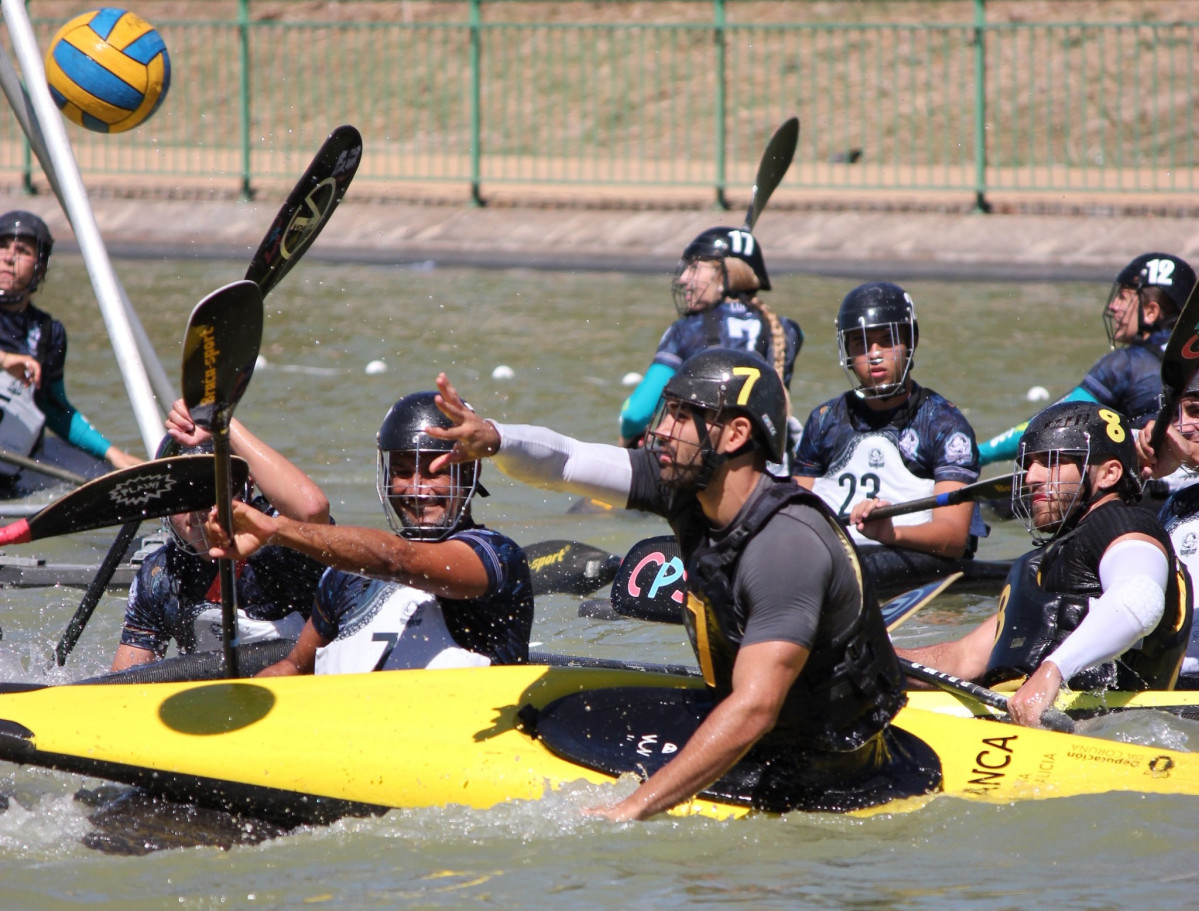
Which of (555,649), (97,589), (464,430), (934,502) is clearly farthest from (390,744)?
(934,502)

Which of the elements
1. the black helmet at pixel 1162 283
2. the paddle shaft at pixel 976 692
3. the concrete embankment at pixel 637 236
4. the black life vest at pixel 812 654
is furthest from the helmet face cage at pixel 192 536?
the concrete embankment at pixel 637 236

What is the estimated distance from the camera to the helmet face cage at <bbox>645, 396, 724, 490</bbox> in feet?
11.8

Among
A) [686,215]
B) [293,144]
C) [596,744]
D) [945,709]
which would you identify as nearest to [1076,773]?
[945,709]

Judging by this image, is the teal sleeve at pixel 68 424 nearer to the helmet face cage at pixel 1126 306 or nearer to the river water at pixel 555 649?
the river water at pixel 555 649

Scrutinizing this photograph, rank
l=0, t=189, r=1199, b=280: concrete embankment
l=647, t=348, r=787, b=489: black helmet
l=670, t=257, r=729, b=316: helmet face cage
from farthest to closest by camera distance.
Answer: l=0, t=189, r=1199, b=280: concrete embankment, l=670, t=257, r=729, b=316: helmet face cage, l=647, t=348, r=787, b=489: black helmet

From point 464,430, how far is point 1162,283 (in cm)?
455

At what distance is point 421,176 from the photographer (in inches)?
701

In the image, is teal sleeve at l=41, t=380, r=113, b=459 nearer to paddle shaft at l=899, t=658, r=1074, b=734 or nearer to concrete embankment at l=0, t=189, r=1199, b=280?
paddle shaft at l=899, t=658, r=1074, b=734

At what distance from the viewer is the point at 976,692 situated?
4.46 m

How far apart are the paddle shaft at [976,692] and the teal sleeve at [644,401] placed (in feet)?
10.2

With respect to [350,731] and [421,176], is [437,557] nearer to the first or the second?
[350,731]

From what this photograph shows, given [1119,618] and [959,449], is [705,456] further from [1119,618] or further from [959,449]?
[959,449]

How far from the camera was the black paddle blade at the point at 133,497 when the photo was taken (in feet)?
12.7

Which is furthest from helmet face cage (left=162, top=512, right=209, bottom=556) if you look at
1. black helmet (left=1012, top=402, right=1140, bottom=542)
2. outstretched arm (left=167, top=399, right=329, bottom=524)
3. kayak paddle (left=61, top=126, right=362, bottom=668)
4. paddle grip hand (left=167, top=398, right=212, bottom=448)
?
black helmet (left=1012, top=402, right=1140, bottom=542)
